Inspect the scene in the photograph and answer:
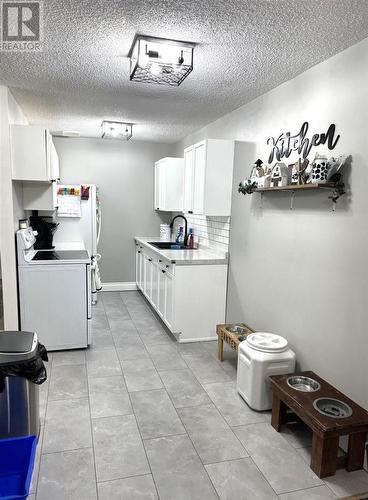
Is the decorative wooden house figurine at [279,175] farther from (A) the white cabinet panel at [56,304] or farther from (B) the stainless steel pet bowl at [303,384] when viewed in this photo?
(A) the white cabinet panel at [56,304]

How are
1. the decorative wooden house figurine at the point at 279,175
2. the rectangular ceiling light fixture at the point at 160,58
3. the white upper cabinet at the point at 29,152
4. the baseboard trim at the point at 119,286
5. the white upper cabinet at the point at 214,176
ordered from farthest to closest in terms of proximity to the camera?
the baseboard trim at the point at 119,286
the white upper cabinet at the point at 214,176
the white upper cabinet at the point at 29,152
the decorative wooden house figurine at the point at 279,175
the rectangular ceiling light fixture at the point at 160,58

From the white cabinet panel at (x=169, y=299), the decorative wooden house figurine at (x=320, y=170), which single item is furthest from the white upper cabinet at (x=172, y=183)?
the decorative wooden house figurine at (x=320, y=170)

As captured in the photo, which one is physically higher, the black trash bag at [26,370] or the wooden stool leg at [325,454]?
the black trash bag at [26,370]

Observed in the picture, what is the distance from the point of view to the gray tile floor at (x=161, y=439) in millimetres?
1993

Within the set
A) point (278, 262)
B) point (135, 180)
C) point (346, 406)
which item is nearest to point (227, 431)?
point (346, 406)

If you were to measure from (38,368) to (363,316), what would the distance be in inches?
78.8

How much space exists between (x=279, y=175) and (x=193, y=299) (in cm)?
175

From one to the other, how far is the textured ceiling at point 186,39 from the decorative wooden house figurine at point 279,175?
71 centimetres

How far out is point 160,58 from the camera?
237cm

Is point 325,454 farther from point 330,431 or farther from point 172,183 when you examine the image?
point 172,183

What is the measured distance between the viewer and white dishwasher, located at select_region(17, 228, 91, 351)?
11.8ft

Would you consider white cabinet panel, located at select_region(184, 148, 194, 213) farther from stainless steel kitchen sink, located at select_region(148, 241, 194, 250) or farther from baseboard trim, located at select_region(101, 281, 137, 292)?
baseboard trim, located at select_region(101, 281, 137, 292)

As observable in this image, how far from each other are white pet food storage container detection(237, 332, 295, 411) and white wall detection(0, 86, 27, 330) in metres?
2.28

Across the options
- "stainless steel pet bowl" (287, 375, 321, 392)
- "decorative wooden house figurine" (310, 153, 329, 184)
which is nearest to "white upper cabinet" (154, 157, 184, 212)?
"decorative wooden house figurine" (310, 153, 329, 184)
